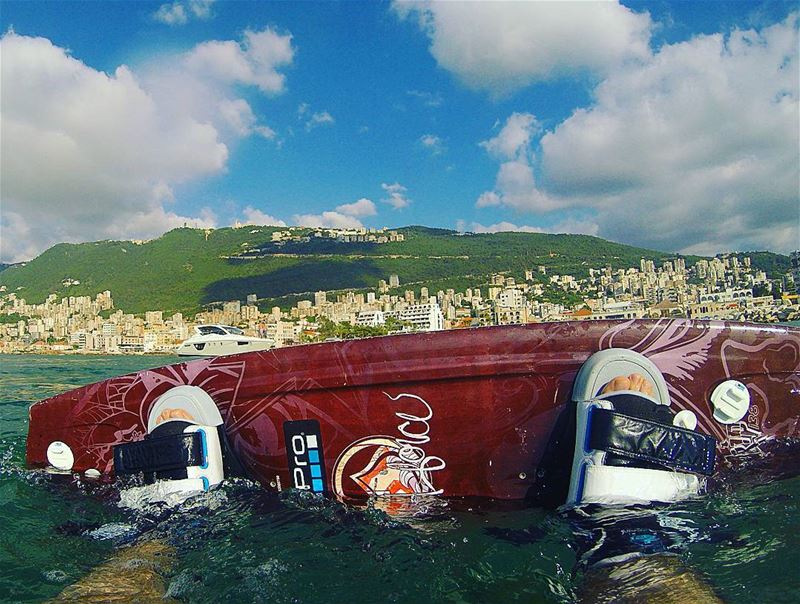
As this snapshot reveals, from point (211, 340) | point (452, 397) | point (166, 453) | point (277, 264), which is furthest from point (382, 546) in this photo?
point (277, 264)

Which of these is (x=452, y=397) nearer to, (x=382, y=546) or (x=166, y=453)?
(x=382, y=546)

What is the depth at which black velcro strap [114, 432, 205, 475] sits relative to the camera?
13.0 ft

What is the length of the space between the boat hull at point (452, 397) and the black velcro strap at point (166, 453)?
41cm

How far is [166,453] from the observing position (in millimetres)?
3979

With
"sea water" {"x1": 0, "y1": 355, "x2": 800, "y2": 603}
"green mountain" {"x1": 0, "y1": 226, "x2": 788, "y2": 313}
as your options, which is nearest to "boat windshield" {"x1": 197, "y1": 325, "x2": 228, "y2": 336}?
"sea water" {"x1": 0, "y1": 355, "x2": 800, "y2": 603}

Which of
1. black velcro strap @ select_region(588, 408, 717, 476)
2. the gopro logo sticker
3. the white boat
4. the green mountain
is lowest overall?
the gopro logo sticker

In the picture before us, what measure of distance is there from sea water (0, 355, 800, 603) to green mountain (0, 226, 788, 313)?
102535mm

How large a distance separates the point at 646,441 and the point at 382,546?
1562 mm

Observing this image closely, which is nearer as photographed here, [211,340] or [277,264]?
[211,340]

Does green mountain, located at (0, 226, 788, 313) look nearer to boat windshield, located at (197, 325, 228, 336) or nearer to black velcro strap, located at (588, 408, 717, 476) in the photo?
boat windshield, located at (197, 325, 228, 336)

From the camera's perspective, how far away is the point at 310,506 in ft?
13.1

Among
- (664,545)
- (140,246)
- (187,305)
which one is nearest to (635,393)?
(664,545)

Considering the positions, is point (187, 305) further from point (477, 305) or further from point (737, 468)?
point (737, 468)

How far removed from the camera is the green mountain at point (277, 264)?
13012 centimetres
